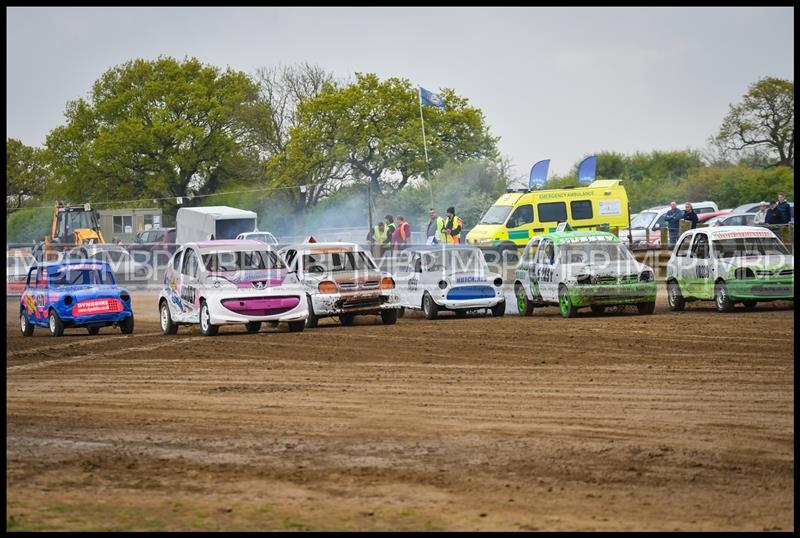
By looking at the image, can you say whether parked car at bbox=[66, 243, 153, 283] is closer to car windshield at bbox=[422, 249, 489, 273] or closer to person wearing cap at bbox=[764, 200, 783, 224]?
car windshield at bbox=[422, 249, 489, 273]

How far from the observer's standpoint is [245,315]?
21.2 metres

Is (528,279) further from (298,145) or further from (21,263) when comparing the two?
(298,145)

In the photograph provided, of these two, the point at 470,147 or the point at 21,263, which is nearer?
the point at 21,263

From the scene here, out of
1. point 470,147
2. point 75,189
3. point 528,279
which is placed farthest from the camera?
point 75,189

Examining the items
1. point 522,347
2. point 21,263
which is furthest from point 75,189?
point 522,347

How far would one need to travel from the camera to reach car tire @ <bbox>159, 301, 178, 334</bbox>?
2252 cm

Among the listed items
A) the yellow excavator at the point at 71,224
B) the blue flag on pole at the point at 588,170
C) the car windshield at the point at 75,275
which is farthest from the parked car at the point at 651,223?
the yellow excavator at the point at 71,224

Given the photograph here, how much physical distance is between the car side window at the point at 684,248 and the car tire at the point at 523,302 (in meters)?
2.91

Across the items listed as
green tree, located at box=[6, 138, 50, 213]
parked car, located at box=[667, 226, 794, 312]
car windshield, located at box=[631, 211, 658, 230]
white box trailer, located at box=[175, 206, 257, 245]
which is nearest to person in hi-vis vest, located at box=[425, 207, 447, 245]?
parked car, located at box=[667, 226, 794, 312]

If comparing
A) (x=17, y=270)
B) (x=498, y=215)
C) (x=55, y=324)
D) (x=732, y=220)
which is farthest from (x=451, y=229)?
(x=17, y=270)

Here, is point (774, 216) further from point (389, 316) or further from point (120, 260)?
point (120, 260)

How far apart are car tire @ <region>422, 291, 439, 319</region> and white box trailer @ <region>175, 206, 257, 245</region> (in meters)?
26.0

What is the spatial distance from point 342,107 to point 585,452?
60161mm

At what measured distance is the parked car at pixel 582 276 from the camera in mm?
23219
